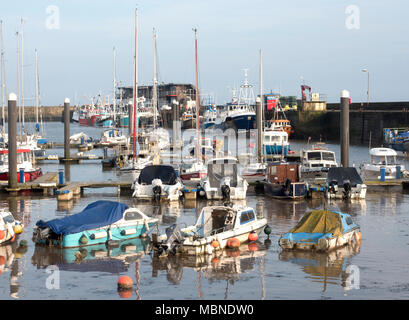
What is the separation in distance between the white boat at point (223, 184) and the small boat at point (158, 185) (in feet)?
5.05

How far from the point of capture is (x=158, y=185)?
35156 millimetres

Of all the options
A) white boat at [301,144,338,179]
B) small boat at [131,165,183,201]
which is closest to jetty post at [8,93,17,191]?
small boat at [131,165,183,201]

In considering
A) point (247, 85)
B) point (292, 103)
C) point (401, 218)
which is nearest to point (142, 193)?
point (401, 218)

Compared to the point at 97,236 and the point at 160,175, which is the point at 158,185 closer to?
the point at 160,175

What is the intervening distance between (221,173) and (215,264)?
15.0 meters

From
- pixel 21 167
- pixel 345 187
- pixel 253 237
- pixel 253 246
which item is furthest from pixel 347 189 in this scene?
pixel 21 167

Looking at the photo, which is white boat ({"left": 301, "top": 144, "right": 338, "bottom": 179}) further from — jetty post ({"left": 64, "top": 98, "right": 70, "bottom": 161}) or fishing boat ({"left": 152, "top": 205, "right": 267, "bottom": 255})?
jetty post ({"left": 64, "top": 98, "right": 70, "bottom": 161})

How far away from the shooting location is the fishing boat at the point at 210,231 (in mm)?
22469

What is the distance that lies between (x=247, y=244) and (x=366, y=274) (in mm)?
5300

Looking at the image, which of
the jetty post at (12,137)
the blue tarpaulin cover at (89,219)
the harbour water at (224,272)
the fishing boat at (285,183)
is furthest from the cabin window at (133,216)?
the jetty post at (12,137)

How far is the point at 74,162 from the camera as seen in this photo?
200 feet

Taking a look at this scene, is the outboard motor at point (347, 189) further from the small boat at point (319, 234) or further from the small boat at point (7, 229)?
the small boat at point (7, 229)

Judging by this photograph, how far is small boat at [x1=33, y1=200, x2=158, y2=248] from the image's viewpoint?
935 inches

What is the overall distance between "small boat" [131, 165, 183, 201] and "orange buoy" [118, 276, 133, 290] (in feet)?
53.1
